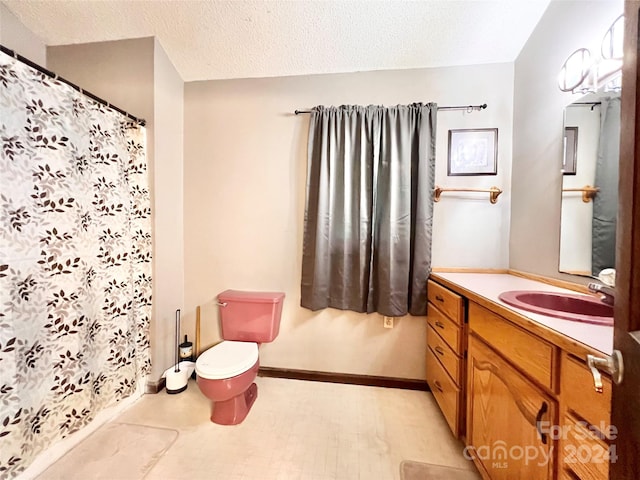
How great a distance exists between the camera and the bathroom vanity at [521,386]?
0.64 meters

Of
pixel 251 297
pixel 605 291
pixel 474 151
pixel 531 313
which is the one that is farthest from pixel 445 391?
pixel 474 151

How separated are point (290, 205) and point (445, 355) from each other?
147 cm

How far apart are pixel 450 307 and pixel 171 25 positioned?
2535 mm

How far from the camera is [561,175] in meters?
1.36

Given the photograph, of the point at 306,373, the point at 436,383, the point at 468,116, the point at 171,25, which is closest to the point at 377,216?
the point at 468,116

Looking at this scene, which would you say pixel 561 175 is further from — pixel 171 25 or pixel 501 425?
pixel 171 25

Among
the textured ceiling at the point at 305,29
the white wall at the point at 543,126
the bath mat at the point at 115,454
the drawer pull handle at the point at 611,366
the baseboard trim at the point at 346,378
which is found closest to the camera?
the drawer pull handle at the point at 611,366

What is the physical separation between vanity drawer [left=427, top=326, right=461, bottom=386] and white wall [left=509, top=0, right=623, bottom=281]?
0.74m

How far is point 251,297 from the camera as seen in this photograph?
182 cm

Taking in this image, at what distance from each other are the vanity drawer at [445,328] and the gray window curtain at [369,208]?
98mm

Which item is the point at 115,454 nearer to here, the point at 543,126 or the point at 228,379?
the point at 228,379

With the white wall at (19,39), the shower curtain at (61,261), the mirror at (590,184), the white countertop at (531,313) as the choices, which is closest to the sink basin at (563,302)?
the white countertop at (531,313)

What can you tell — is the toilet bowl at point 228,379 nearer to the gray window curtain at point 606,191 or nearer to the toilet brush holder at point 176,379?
the toilet brush holder at point 176,379

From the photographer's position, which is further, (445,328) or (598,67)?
(445,328)
